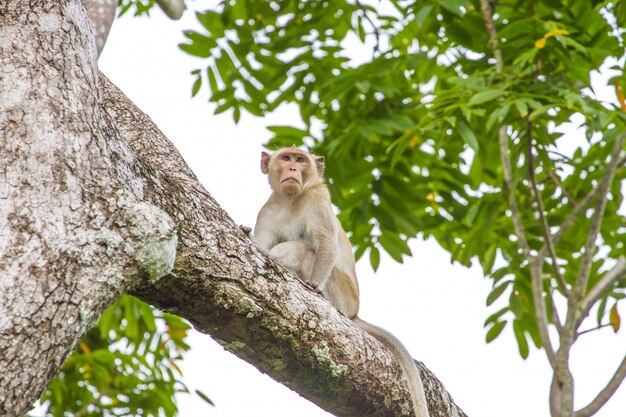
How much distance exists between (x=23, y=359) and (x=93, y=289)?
1.16ft

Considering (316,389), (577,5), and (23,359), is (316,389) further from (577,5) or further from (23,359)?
(577,5)

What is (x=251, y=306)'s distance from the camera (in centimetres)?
336

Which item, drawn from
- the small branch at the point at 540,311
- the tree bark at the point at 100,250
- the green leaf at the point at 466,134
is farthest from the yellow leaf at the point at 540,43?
the tree bark at the point at 100,250

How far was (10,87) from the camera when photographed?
2715mm

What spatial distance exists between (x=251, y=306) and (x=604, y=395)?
3228mm

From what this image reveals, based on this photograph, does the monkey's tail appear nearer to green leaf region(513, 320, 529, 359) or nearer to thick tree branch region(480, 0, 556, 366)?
thick tree branch region(480, 0, 556, 366)

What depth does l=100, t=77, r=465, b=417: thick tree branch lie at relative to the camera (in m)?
3.21

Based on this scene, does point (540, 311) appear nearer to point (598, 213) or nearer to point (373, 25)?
point (598, 213)

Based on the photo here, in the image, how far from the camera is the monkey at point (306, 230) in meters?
6.28

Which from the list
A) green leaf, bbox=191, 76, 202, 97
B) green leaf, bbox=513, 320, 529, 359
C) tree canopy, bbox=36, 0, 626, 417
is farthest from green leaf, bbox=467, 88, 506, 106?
green leaf, bbox=191, 76, 202, 97

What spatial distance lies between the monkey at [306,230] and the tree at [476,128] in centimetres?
52

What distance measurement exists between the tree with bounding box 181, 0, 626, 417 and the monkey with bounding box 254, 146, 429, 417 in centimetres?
52

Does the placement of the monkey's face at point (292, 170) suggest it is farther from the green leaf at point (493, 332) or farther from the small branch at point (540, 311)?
the green leaf at point (493, 332)

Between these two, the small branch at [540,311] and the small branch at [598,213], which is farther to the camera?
the small branch at [598,213]
